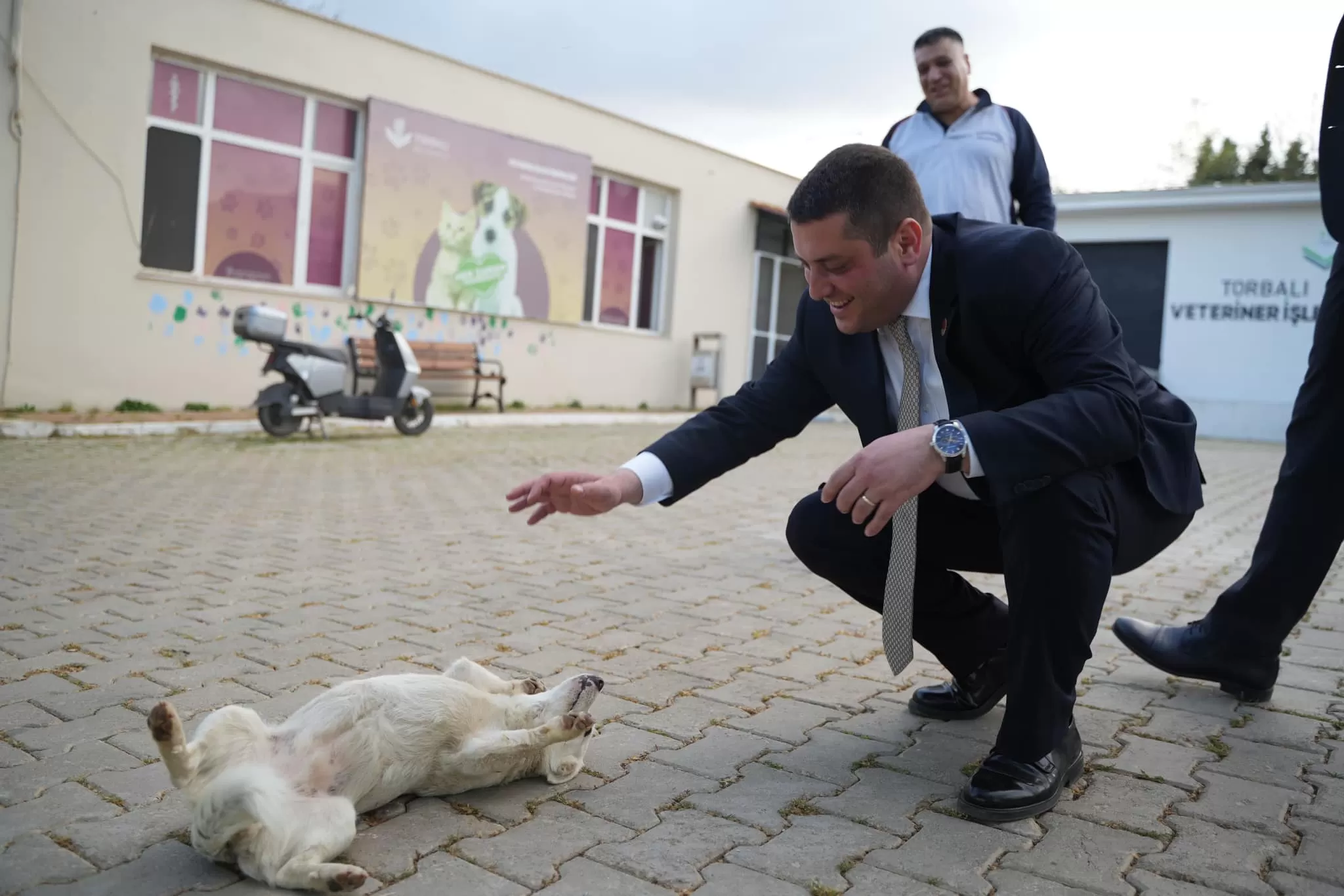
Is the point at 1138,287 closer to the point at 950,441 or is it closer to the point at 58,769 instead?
the point at 950,441

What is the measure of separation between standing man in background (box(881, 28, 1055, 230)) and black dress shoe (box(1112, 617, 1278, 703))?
1.93 m

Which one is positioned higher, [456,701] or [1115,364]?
[1115,364]

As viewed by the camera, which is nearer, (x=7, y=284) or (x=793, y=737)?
(x=793, y=737)

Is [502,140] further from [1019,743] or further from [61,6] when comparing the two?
[1019,743]

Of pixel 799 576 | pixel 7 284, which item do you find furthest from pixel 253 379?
pixel 799 576

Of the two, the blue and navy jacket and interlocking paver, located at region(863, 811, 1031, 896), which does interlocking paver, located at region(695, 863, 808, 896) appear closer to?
interlocking paver, located at region(863, 811, 1031, 896)

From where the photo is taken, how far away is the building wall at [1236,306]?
20312 millimetres

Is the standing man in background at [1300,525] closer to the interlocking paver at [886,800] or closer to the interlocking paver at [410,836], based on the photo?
the interlocking paver at [886,800]

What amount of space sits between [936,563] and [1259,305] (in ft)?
67.7

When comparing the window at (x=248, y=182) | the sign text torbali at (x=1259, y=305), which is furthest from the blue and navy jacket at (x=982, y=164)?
the sign text torbali at (x=1259, y=305)

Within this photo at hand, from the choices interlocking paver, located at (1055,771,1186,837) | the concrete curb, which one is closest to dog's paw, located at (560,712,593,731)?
interlocking paver, located at (1055,771,1186,837)

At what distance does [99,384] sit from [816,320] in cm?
1128

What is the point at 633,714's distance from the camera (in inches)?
128

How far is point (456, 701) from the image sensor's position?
8.63 ft
